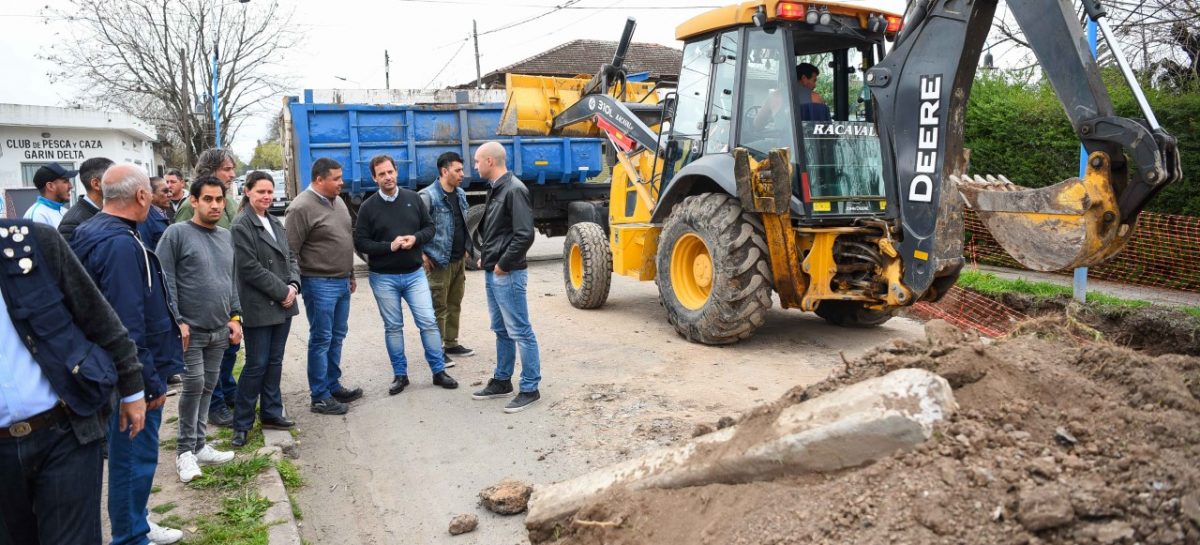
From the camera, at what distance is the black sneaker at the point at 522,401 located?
5699 mm

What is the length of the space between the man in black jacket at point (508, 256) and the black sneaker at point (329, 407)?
3.81 ft

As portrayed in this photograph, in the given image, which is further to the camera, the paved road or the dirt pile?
the paved road

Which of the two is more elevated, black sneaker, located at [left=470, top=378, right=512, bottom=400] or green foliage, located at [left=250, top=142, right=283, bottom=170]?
green foliage, located at [left=250, top=142, right=283, bottom=170]

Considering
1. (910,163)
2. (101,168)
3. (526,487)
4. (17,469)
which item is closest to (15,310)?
(17,469)

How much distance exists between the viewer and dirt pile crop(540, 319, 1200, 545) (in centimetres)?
252

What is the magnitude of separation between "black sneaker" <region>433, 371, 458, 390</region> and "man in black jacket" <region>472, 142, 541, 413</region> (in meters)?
0.73

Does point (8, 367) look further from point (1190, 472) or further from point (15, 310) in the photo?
point (1190, 472)

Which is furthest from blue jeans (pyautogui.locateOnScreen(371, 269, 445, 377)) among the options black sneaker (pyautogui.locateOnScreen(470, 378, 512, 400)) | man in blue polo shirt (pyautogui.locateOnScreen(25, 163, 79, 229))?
man in blue polo shirt (pyautogui.locateOnScreen(25, 163, 79, 229))

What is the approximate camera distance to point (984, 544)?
2545mm

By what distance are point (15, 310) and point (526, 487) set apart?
240 cm

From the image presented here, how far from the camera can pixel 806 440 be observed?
3.05 m

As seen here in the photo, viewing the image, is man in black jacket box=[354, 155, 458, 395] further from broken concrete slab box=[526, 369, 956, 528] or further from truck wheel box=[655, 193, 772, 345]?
broken concrete slab box=[526, 369, 956, 528]

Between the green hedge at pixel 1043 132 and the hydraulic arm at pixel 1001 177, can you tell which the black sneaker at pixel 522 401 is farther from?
the green hedge at pixel 1043 132

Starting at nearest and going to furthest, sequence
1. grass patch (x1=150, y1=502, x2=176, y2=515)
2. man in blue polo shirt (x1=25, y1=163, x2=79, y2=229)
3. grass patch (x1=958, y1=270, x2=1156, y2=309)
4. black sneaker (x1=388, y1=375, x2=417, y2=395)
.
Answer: grass patch (x1=150, y1=502, x2=176, y2=515) < man in blue polo shirt (x1=25, y1=163, x2=79, y2=229) < black sneaker (x1=388, y1=375, x2=417, y2=395) < grass patch (x1=958, y1=270, x2=1156, y2=309)
